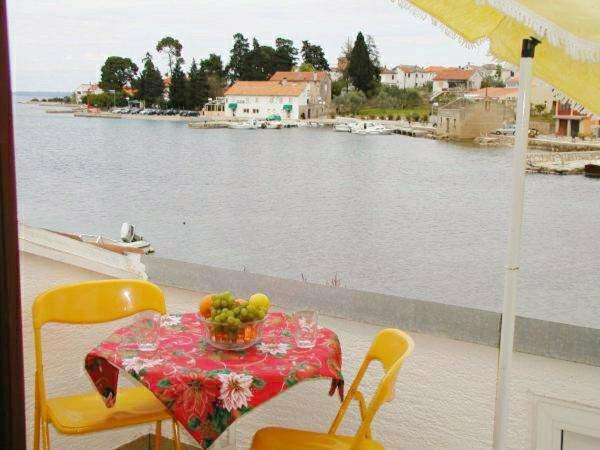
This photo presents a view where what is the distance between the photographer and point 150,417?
1.95m

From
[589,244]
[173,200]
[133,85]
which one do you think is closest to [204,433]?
[133,85]

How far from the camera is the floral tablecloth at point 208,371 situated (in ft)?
5.20

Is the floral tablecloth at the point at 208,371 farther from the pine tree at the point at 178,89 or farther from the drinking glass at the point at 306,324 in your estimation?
the pine tree at the point at 178,89

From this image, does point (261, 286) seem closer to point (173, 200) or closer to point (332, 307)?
point (332, 307)

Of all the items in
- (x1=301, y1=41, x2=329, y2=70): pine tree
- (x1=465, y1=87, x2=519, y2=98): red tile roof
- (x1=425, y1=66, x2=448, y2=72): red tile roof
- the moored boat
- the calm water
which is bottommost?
the calm water

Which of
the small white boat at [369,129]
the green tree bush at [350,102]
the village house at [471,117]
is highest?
the green tree bush at [350,102]

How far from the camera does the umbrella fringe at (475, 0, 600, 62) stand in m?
1.08

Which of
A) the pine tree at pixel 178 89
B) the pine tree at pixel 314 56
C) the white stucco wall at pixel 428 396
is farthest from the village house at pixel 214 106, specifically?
the white stucco wall at pixel 428 396

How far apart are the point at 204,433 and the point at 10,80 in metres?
1.01

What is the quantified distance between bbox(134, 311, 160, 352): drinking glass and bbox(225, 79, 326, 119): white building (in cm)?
309

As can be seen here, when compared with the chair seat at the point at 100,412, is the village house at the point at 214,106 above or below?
above

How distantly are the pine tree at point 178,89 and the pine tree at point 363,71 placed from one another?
145 cm

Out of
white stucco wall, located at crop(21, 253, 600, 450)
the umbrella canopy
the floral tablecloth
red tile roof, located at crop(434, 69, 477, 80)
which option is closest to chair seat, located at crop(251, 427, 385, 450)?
the floral tablecloth

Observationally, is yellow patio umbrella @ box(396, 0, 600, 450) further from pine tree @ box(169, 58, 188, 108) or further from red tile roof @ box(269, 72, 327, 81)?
pine tree @ box(169, 58, 188, 108)
